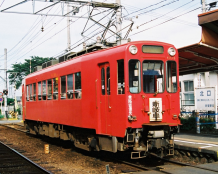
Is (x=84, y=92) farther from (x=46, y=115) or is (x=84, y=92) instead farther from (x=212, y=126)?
(x=212, y=126)

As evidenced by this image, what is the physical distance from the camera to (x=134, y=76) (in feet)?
28.8

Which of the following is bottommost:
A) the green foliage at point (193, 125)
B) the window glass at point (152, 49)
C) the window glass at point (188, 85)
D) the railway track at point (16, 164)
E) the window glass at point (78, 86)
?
the railway track at point (16, 164)

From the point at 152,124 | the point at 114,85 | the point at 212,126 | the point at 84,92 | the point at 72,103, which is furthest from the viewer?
the point at 212,126

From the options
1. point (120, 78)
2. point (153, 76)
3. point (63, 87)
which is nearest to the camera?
point (120, 78)

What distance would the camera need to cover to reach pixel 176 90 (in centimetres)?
946

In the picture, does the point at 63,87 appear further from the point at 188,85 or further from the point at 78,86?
the point at 188,85

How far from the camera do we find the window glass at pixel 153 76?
351 inches

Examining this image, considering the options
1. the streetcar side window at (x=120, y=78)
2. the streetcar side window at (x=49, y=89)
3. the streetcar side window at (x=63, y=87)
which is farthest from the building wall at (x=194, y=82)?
the streetcar side window at (x=120, y=78)

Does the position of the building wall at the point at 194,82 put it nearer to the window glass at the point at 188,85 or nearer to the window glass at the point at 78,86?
the window glass at the point at 188,85

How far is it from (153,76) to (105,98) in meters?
1.51

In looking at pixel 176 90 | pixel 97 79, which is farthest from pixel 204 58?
pixel 97 79

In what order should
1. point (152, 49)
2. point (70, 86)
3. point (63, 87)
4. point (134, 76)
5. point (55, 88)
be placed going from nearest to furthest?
point (134, 76)
point (152, 49)
point (70, 86)
point (63, 87)
point (55, 88)

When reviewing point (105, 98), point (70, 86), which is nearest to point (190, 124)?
point (70, 86)

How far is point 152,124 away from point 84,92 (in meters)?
2.83
